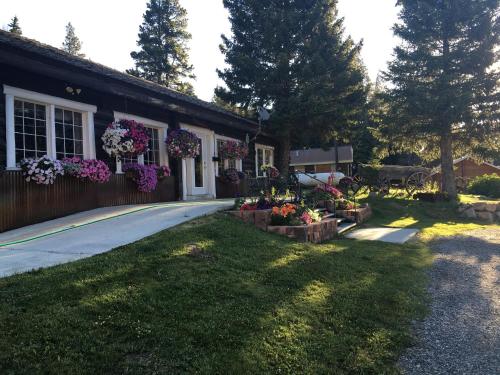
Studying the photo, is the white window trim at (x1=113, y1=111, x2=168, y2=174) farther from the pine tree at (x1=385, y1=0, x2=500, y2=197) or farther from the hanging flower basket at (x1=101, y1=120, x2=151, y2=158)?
the pine tree at (x1=385, y1=0, x2=500, y2=197)

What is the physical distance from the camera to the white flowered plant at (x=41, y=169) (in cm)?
728

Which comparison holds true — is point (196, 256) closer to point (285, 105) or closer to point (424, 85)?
point (285, 105)

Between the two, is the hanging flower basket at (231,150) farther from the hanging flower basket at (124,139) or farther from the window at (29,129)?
the window at (29,129)

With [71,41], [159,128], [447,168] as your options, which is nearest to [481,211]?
[447,168]

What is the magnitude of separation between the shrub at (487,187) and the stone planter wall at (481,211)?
30.3 feet

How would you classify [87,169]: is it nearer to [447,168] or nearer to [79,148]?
[79,148]

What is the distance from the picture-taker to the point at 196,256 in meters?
4.90

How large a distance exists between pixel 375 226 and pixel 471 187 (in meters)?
17.1

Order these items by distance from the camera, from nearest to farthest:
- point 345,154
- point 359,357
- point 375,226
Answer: point 359,357 < point 375,226 < point 345,154

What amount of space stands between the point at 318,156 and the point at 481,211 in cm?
2963

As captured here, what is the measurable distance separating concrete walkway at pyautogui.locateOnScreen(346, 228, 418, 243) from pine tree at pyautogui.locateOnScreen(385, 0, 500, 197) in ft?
28.0

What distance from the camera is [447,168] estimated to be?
18.0 meters

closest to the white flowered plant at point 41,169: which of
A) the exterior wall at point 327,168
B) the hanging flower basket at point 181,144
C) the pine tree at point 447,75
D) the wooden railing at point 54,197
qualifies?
the wooden railing at point 54,197

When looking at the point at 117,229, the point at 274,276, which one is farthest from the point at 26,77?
the point at 274,276
